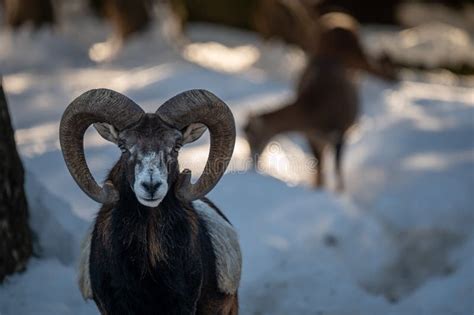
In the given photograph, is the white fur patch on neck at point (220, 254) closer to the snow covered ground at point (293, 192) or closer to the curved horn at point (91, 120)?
the curved horn at point (91, 120)

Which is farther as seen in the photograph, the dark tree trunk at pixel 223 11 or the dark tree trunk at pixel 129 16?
the dark tree trunk at pixel 223 11

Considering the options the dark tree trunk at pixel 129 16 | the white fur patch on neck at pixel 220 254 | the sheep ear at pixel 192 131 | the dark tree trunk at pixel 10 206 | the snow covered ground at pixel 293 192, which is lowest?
the dark tree trunk at pixel 129 16

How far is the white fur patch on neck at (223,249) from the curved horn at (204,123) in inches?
16.6

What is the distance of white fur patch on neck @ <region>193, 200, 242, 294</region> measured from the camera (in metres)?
6.08

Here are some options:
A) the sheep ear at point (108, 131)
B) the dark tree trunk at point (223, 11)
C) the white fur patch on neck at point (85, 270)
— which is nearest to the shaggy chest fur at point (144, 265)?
the white fur patch on neck at point (85, 270)

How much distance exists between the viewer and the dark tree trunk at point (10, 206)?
716cm

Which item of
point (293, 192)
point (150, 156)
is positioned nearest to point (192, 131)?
point (150, 156)

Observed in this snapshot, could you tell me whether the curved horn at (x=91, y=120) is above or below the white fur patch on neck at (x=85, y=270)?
above

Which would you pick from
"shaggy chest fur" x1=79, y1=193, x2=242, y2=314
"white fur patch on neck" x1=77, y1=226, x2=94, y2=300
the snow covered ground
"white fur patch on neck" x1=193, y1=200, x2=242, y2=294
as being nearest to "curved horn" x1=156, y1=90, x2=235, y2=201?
"shaggy chest fur" x1=79, y1=193, x2=242, y2=314

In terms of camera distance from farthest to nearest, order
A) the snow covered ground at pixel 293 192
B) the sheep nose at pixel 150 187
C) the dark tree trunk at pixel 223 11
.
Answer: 1. the dark tree trunk at pixel 223 11
2. the snow covered ground at pixel 293 192
3. the sheep nose at pixel 150 187

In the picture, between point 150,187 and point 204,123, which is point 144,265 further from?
point 204,123

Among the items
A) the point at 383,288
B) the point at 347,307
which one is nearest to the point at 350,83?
the point at 383,288

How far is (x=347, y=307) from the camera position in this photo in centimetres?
853

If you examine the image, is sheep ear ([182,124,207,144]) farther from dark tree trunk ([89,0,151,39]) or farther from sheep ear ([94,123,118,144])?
dark tree trunk ([89,0,151,39])
